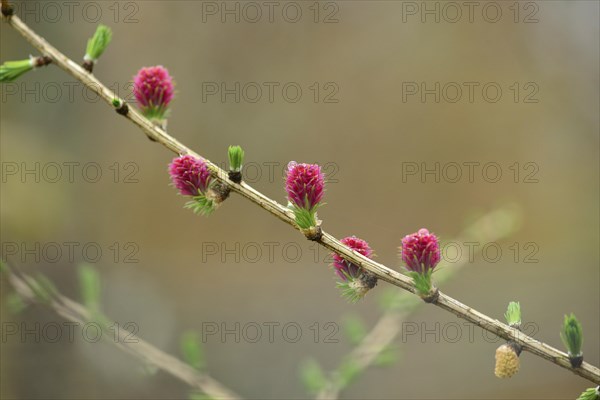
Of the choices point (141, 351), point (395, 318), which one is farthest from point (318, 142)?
point (141, 351)

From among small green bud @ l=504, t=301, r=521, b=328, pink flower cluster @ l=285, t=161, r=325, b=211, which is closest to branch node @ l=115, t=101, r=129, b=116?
pink flower cluster @ l=285, t=161, r=325, b=211

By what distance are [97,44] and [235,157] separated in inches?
9.7

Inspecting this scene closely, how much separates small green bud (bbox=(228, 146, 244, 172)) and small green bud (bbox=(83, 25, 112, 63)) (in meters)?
0.23

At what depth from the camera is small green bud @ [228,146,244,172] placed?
56 centimetres

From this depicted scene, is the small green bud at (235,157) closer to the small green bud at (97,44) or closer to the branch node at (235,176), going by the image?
the branch node at (235,176)

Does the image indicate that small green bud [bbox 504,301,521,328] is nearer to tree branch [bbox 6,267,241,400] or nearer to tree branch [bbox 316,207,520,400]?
tree branch [bbox 316,207,520,400]

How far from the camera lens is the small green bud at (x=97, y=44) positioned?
26.1 inches

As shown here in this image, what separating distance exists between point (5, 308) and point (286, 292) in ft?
4.09

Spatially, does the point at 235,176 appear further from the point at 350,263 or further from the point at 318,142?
the point at 318,142

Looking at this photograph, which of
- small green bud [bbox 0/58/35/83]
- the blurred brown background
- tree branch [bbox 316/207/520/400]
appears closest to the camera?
small green bud [bbox 0/58/35/83]

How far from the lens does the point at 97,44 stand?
2.20 feet

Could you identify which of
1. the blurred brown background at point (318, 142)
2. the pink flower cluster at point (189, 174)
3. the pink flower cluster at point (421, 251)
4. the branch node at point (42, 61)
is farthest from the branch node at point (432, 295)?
the blurred brown background at point (318, 142)

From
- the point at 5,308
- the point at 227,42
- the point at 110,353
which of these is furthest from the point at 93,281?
the point at 227,42

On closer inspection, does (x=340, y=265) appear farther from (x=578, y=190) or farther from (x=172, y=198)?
(x=578, y=190)
